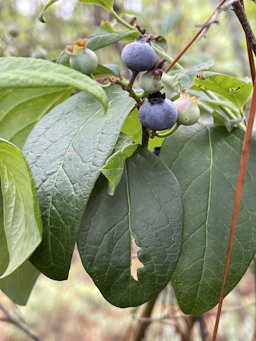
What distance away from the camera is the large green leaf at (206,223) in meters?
0.53

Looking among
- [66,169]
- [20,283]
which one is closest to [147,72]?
[66,169]

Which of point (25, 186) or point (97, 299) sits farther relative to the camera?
point (97, 299)

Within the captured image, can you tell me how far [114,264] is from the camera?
0.51m

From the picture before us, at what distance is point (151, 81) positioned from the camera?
46 centimetres

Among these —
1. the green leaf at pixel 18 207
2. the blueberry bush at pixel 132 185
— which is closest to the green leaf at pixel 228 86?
the blueberry bush at pixel 132 185

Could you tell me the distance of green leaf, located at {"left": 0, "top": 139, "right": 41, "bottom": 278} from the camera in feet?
1.47

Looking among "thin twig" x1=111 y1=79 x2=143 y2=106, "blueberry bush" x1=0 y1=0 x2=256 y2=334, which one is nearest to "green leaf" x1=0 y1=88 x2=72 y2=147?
"blueberry bush" x1=0 y1=0 x2=256 y2=334

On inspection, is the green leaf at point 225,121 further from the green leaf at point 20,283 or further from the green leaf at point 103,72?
the green leaf at point 20,283

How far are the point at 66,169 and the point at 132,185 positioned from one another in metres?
0.08

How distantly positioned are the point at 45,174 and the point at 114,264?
119mm

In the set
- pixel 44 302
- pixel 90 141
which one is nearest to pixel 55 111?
pixel 90 141

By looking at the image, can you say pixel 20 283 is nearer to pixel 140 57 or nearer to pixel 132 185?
pixel 132 185

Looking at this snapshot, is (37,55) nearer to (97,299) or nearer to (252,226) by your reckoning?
(252,226)

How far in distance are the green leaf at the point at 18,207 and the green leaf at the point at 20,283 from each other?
6.5 inches
